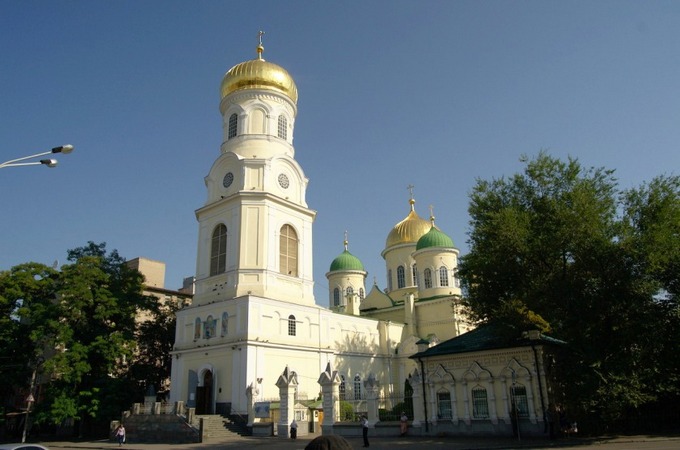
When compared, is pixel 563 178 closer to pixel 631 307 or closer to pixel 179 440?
pixel 631 307

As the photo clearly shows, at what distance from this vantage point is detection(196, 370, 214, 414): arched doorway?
30578mm

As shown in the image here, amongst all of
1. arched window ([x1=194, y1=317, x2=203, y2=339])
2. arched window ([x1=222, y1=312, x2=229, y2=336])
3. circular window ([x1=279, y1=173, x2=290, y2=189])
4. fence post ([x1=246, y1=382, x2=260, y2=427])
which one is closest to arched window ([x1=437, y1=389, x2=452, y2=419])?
fence post ([x1=246, y1=382, x2=260, y2=427])

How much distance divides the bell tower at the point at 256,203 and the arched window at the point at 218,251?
6cm

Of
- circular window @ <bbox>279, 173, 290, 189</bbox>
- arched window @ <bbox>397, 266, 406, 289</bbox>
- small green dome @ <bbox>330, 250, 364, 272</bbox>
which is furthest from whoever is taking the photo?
small green dome @ <bbox>330, 250, 364, 272</bbox>

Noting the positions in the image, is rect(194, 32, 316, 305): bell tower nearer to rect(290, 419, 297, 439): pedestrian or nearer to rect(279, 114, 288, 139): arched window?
rect(279, 114, 288, 139): arched window

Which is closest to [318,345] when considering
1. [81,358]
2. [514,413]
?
[81,358]

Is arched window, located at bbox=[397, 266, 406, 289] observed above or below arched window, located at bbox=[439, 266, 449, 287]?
above

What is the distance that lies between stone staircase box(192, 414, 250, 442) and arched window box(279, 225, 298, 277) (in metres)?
9.74

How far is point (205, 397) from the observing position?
30.7 m

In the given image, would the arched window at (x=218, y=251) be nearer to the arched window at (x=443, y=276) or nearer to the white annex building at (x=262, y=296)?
the white annex building at (x=262, y=296)

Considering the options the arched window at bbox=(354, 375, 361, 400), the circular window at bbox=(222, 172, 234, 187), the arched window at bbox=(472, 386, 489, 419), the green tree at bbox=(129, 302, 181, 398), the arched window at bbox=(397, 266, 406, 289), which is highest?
the circular window at bbox=(222, 172, 234, 187)

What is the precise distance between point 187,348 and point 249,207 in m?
9.35

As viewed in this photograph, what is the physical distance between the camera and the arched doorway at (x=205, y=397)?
100 feet

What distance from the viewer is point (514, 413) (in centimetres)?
2042
